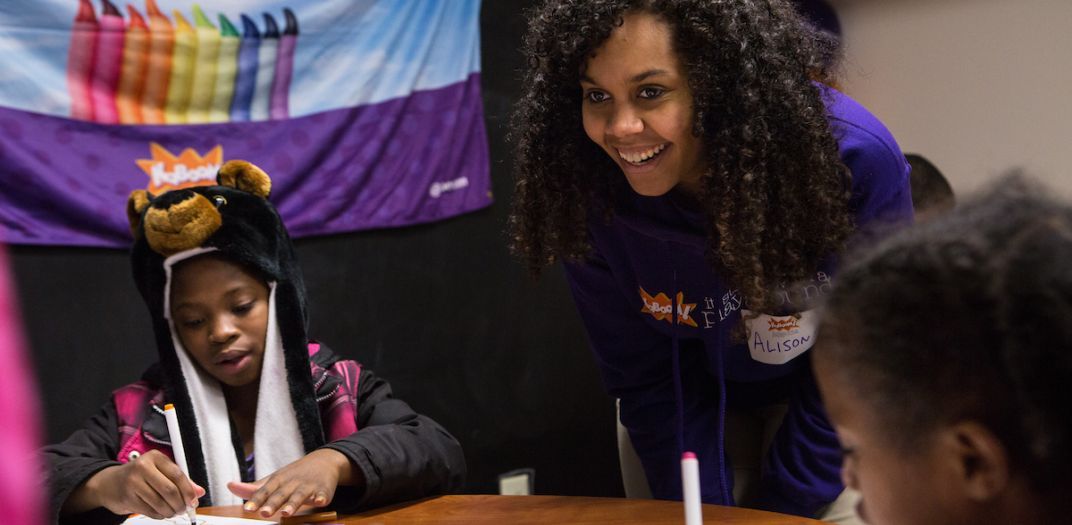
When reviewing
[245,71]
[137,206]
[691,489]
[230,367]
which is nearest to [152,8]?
[245,71]

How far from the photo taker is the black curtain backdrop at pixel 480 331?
305cm

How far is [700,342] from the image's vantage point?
5.97ft

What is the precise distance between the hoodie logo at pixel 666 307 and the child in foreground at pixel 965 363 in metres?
0.86

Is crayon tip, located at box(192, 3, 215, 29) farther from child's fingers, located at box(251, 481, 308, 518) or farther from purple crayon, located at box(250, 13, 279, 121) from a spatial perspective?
child's fingers, located at box(251, 481, 308, 518)

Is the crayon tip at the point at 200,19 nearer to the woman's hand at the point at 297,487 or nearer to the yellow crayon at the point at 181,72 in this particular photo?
the yellow crayon at the point at 181,72

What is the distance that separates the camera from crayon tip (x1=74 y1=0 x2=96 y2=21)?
245cm

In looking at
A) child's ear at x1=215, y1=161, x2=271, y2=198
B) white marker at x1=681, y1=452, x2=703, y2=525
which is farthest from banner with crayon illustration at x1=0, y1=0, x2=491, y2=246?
white marker at x1=681, y1=452, x2=703, y2=525

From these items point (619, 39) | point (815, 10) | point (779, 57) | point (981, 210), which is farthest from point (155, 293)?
Answer: point (815, 10)

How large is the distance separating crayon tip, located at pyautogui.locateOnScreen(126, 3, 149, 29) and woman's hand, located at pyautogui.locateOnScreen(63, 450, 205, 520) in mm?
1339

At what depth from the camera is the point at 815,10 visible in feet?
11.6

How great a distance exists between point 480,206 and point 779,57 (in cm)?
186

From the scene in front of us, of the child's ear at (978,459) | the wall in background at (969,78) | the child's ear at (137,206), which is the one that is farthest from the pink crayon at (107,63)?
the child's ear at (978,459)

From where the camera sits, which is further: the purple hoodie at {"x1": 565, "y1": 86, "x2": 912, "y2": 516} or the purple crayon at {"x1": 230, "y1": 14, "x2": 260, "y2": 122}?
the purple crayon at {"x1": 230, "y1": 14, "x2": 260, "y2": 122}

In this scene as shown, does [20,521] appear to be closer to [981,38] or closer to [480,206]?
[480,206]
